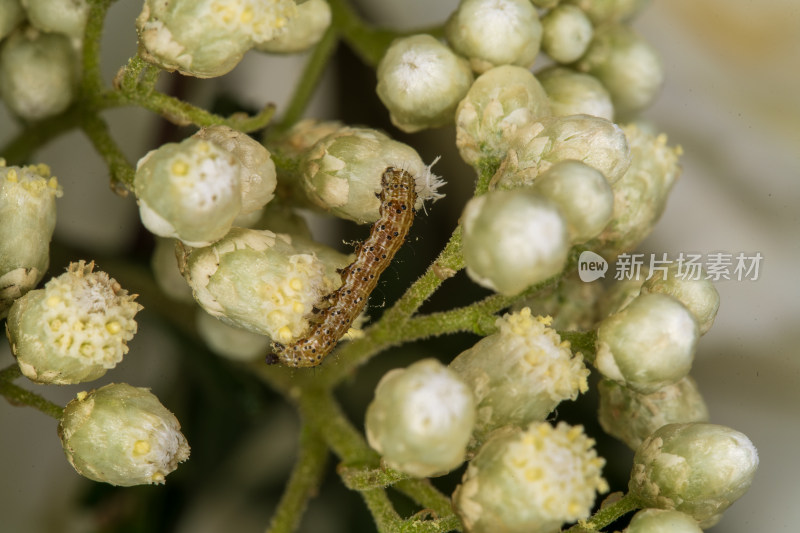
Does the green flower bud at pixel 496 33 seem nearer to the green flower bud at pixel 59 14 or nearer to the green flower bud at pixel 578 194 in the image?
the green flower bud at pixel 578 194

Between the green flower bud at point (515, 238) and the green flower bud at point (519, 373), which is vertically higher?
the green flower bud at point (515, 238)

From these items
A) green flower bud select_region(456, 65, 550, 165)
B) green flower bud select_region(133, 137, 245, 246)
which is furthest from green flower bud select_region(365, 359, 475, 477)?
green flower bud select_region(456, 65, 550, 165)

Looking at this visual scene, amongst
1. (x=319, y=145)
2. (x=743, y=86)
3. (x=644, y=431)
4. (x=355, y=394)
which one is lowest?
(x=355, y=394)

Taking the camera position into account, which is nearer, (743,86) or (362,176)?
(362,176)

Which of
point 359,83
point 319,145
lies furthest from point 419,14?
point 319,145

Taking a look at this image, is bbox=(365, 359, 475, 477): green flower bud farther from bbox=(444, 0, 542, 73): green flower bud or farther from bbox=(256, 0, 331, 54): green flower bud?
bbox=(256, 0, 331, 54): green flower bud

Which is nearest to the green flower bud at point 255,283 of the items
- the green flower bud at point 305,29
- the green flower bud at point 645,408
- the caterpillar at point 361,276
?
the caterpillar at point 361,276

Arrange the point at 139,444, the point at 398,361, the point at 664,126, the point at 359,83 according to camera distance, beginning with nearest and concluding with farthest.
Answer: the point at 139,444
the point at 398,361
the point at 664,126
the point at 359,83

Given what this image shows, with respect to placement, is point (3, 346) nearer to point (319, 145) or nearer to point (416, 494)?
point (319, 145)
